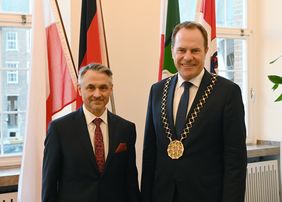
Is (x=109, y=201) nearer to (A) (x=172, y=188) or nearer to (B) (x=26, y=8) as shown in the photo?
(A) (x=172, y=188)

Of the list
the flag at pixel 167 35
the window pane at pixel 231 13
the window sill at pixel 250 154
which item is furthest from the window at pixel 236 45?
the flag at pixel 167 35

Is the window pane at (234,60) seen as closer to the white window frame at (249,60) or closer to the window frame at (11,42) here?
the white window frame at (249,60)

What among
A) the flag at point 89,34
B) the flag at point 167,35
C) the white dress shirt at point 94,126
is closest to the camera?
the white dress shirt at point 94,126

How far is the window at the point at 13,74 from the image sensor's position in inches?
102

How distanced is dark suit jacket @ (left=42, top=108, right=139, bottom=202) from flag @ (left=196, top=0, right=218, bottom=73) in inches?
46.2

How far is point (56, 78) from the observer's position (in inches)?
84.8

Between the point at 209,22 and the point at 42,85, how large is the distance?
1226mm

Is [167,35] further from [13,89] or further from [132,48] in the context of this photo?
[13,89]

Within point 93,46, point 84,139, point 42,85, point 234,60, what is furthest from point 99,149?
point 234,60

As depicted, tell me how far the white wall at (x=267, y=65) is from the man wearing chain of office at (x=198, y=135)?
1.93m

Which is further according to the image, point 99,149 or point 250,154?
point 250,154

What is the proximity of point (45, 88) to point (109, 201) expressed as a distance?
80 cm

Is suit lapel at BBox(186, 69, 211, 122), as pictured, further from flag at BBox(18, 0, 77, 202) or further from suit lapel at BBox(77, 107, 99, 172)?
flag at BBox(18, 0, 77, 202)

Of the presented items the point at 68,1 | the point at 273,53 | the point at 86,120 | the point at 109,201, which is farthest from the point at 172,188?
the point at 273,53
